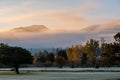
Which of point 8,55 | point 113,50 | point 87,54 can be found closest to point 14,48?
point 8,55

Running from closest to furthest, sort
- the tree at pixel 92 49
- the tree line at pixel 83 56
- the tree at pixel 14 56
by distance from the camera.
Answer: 1. the tree line at pixel 83 56
2. the tree at pixel 14 56
3. the tree at pixel 92 49

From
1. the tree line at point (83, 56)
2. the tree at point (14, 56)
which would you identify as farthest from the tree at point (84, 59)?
the tree at point (14, 56)

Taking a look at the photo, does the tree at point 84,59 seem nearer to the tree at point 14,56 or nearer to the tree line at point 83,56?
the tree line at point 83,56

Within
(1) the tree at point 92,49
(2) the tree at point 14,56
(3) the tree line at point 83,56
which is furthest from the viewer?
(1) the tree at point 92,49

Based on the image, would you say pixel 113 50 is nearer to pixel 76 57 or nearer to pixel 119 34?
pixel 119 34

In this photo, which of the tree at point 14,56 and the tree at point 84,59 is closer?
the tree at point 14,56

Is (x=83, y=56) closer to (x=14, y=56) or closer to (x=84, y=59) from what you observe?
(x=84, y=59)

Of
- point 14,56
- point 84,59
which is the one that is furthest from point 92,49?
point 14,56

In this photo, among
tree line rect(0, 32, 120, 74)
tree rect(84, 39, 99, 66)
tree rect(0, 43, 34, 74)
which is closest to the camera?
tree line rect(0, 32, 120, 74)

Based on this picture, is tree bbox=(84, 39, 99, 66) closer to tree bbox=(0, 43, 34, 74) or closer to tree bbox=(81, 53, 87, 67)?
tree bbox=(81, 53, 87, 67)

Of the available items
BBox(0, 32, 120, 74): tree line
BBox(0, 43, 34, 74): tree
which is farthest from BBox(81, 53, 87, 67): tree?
BBox(0, 43, 34, 74): tree

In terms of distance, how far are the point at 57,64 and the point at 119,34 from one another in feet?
455

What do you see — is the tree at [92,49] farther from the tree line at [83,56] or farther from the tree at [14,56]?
the tree at [14,56]

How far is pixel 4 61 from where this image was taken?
98188 mm
